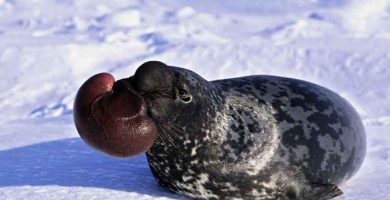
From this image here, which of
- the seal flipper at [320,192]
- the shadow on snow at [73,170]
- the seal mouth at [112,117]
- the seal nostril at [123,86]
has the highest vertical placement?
the seal nostril at [123,86]

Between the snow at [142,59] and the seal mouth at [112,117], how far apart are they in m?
0.35

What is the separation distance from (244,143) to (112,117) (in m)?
0.55

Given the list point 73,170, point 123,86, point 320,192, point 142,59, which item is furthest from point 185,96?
point 142,59

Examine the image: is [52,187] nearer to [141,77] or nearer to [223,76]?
[141,77]

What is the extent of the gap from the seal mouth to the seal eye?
0.56 feet

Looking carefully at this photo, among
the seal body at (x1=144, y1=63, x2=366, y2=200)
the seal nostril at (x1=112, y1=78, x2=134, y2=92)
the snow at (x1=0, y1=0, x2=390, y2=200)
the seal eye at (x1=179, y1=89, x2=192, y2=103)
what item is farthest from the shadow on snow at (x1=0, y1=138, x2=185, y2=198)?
the seal nostril at (x1=112, y1=78, x2=134, y2=92)

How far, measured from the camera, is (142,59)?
573 centimetres

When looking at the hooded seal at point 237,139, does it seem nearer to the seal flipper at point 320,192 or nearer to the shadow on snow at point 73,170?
the seal flipper at point 320,192

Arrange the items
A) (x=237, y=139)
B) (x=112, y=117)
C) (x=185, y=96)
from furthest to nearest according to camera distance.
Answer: (x=237, y=139), (x=185, y=96), (x=112, y=117)

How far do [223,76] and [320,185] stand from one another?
2.91 m

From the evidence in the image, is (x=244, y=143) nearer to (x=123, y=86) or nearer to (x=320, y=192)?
(x=320, y=192)

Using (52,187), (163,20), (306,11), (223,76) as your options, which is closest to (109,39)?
(163,20)

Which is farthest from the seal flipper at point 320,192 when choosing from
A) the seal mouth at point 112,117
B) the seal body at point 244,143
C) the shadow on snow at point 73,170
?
the seal mouth at point 112,117

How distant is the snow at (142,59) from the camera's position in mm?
2639
